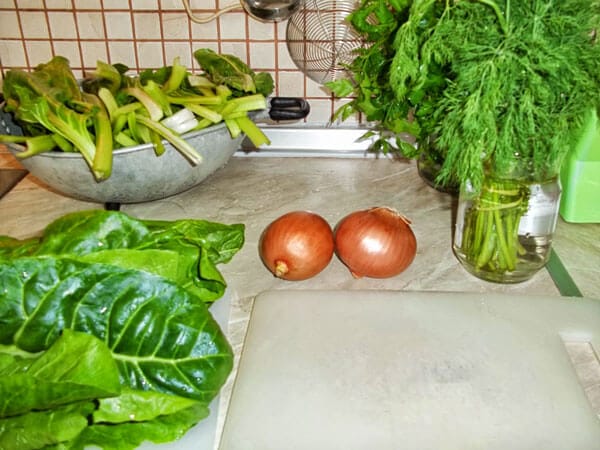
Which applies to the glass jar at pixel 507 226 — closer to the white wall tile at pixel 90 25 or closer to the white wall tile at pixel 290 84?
the white wall tile at pixel 290 84

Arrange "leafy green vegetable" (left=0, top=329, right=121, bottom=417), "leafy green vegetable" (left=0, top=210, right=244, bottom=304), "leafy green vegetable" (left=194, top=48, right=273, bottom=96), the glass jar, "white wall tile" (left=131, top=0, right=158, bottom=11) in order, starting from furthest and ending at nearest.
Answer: "white wall tile" (left=131, top=0, right=158, bottom=11)
"leafy green vegetable" (left=194, top=48, right=273, bottom=96)
the glass jar
"leafy green vegetable" (left=0, top=210, right=244, bottom=304)
"leafy green vegetable" (left=0, top=329, right=121, bottom=417)

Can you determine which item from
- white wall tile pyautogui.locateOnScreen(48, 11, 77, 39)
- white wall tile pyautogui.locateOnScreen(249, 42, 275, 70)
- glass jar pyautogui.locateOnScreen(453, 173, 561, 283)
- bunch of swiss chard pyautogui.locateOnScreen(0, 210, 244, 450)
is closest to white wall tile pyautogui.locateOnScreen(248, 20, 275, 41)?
white wall tile pyautogui.locateOnScreen(249, 42, 275, 70)

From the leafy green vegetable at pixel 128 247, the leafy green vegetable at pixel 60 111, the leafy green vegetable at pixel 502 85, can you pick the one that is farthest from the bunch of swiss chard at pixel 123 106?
the leafy green vegetable at pixel 502 85

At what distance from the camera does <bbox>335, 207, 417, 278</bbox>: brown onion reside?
74 centimetres

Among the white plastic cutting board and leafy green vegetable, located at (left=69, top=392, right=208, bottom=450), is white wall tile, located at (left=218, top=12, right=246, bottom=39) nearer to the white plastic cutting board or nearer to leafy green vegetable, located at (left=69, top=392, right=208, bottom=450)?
the white plastic cutting board

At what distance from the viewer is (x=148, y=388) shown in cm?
53

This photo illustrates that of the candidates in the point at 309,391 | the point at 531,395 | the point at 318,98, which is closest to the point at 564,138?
the point at 531,395

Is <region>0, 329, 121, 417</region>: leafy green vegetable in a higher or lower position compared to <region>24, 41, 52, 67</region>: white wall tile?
lower

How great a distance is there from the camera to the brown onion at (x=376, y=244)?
74cm

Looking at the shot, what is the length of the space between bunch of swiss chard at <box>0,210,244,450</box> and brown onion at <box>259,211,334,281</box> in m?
0.20

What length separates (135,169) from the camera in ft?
2.75

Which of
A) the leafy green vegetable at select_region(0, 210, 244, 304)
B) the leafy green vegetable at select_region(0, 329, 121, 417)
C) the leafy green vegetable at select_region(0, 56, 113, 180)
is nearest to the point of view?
the leafy green vegetable at select_region(0, 329, 121, 417)

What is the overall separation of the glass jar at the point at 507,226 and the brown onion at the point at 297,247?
170 millimetres

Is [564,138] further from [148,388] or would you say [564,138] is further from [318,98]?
[318,98]
